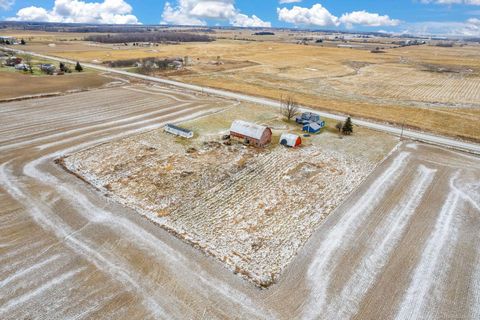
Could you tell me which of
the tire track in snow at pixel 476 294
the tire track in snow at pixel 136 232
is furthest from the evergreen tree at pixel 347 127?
the tire track in snow at pixel 136 232

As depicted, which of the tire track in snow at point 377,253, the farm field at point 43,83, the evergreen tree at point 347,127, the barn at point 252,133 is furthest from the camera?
the farm field at point 43,83

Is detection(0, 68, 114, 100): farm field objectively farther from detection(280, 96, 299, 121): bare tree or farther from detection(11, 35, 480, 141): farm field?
detection(280, 96, 299, 121): bare tree

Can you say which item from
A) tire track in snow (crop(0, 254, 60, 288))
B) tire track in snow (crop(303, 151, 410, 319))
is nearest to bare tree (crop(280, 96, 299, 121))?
tire track in snow (crop(303, 151, 410, 319))

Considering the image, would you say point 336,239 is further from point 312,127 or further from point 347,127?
point 347,127

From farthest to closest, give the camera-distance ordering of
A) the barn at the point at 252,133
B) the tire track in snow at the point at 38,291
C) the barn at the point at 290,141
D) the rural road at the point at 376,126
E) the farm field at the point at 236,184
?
the rural road at the point at 376,126, the barn at the point at 290,141, the barn at the point at 252,133, the farm field at the point at 236,184, the tire track in snow at the point at 38,291

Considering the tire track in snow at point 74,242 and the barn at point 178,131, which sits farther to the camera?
the barn at point 178,131

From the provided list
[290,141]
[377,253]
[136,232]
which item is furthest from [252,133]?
[377,253]

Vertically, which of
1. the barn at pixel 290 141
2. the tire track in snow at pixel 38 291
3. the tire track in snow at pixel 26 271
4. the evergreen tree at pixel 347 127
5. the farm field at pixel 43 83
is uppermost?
the farm field at pixel 43 83

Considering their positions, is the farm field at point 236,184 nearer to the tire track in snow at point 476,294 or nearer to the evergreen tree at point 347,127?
the evergreen tree at point 347,127
